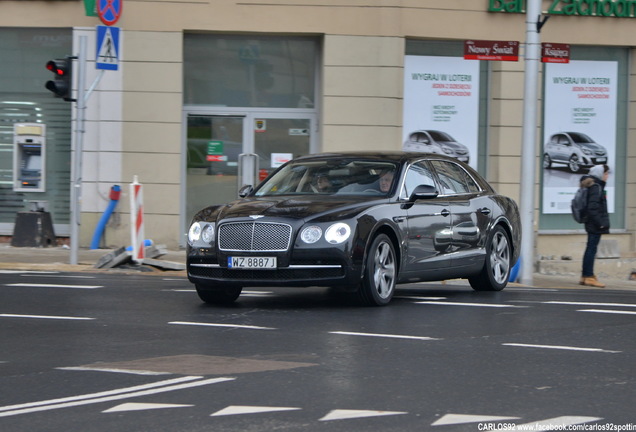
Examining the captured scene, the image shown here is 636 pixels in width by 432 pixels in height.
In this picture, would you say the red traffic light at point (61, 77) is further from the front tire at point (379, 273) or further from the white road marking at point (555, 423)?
the white road marking at point (555, 423)

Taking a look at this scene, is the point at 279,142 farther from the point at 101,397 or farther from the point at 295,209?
the point at 101,397

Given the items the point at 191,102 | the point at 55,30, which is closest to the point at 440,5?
the point at 191,102

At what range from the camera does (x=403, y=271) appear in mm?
11695

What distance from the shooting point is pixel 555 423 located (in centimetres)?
599

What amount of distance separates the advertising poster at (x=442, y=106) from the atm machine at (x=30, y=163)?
618 cm

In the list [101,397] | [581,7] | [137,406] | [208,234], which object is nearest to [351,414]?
[137,406]

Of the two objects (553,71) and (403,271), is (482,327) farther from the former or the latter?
(553,71)

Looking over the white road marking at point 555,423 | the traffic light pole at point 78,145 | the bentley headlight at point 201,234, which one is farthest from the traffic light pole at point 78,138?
the white road marking at point 555,423

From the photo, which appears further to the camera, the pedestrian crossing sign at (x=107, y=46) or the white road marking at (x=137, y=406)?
the pedestrian crossing sign at (x=107, y=46)

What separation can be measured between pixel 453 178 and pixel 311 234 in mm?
2924

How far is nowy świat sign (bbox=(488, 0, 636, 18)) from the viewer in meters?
20.5

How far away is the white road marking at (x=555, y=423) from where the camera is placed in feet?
19.2

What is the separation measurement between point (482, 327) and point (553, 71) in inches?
479

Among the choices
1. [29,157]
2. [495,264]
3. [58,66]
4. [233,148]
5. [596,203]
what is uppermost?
[58,66]
